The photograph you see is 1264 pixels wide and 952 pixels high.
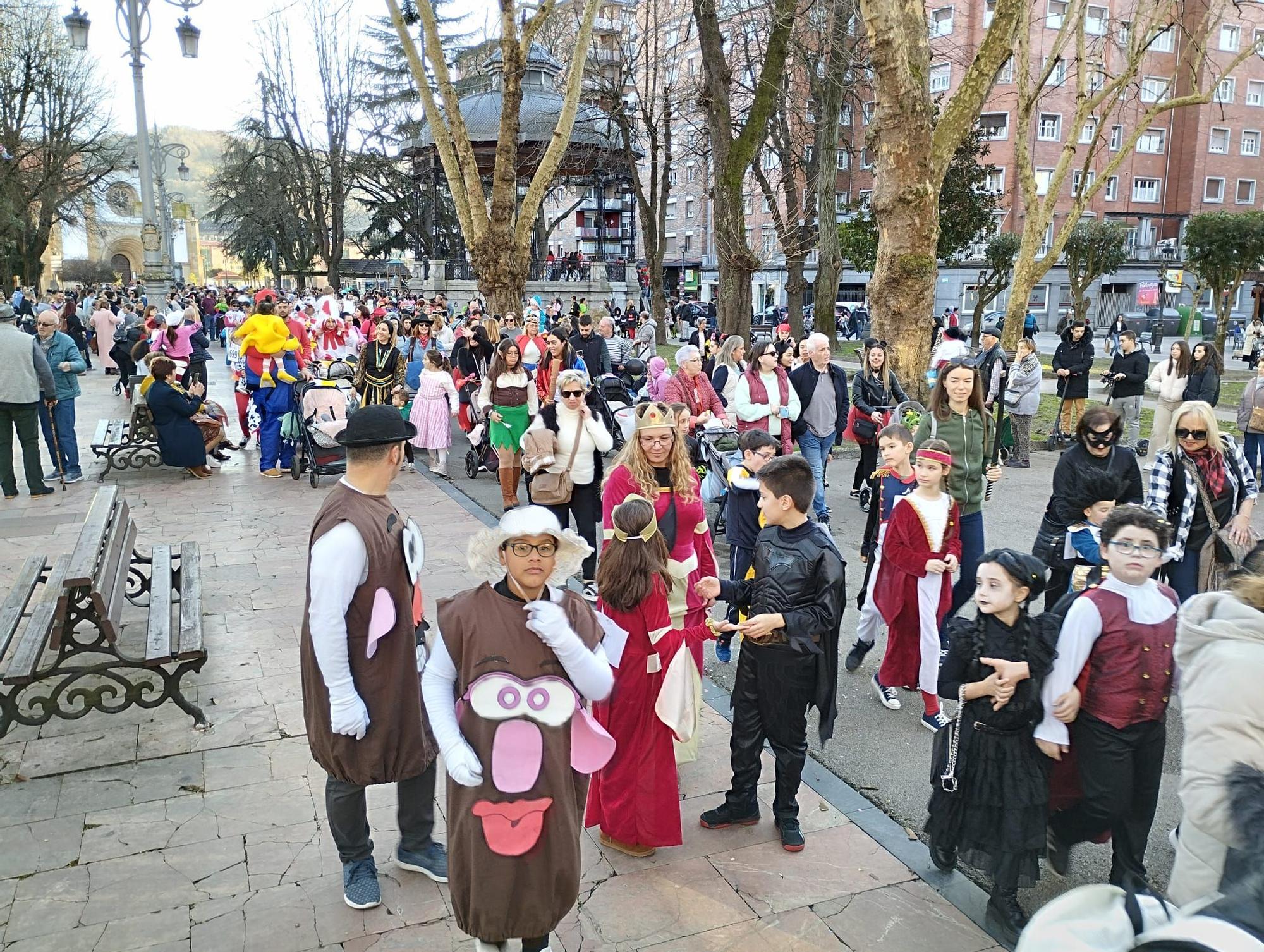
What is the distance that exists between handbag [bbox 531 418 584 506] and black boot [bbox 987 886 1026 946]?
3.98 metres

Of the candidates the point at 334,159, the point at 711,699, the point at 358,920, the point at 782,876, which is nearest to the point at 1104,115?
the point at 711,699

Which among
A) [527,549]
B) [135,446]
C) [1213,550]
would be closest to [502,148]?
[135,446]

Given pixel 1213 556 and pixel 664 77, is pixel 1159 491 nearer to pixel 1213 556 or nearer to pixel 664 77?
pixel 1213 556

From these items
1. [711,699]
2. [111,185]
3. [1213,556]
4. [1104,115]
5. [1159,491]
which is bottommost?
[711,699]

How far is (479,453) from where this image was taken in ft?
37.3

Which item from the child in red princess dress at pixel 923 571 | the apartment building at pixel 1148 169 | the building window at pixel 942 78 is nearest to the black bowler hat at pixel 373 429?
the child in red princess dress at pixel 923 571

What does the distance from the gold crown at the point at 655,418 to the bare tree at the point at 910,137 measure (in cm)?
561

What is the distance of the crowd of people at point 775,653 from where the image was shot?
2.54 metres

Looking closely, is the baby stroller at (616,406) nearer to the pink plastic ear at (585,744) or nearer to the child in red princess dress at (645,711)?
the child in red princess dress at (645,711)

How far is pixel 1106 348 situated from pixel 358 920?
32494 millimetres

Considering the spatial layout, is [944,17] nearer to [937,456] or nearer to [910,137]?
[910,137]

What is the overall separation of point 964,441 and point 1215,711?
3.42 m

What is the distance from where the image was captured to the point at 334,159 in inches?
1594

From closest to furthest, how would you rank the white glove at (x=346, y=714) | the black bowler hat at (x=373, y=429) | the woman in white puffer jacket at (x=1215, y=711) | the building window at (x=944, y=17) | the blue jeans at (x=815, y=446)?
the woman in white puffer jacket at (x=1215, y=711) < the white glove at (x=346, y=714) < the black bowler hat at (x=373, y=429) < the blue jeans at (x=815, y=446) < the building window at (x=944, y=17)
